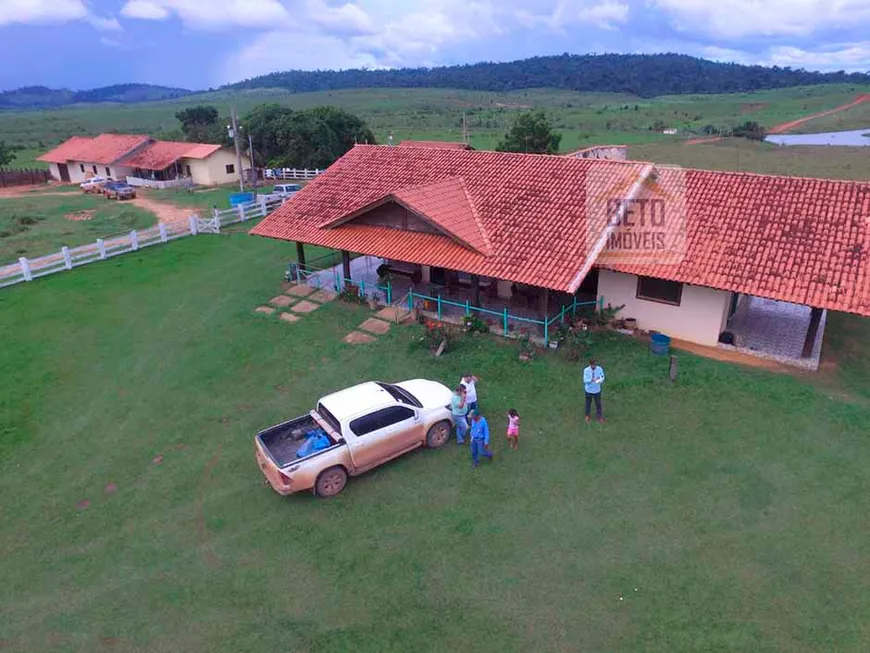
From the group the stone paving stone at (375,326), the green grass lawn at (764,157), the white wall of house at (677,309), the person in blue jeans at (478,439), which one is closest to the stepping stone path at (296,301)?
the stone paving stone at (375,326)

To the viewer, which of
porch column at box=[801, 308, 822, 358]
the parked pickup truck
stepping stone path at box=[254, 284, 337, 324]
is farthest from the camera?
stepping stone path at box=[254, 284, 337, 324]

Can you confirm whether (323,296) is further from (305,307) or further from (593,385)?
(593,385)

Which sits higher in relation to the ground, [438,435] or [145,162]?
[145,162]

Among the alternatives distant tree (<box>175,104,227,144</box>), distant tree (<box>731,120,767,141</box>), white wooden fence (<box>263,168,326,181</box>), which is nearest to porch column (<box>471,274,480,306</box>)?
white wooden fence (<box>263,168,326,181</box>)

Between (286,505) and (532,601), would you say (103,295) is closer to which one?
(286,505)

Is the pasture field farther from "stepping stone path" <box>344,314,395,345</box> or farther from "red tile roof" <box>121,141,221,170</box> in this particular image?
"stepping stone path" <box>344,314,395,345</box>

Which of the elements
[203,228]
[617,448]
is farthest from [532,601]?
[203,228]

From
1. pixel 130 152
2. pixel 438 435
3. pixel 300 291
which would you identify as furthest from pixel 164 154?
pixel 438 435
